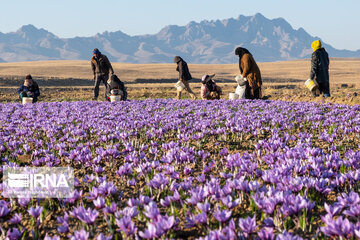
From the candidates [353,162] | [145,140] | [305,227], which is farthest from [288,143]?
[305,227]

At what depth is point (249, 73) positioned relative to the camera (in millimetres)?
16922

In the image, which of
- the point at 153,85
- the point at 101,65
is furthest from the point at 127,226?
the point at 153,85

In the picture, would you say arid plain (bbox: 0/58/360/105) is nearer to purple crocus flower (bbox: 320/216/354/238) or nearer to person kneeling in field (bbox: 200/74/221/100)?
person kneeling in field (bbox: 200/74/221/100)

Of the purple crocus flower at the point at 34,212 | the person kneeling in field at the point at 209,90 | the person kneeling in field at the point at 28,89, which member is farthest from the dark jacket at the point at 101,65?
the purple crocus flower at the point at 34,212

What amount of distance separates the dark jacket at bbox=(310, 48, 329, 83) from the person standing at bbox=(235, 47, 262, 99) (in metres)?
2.40

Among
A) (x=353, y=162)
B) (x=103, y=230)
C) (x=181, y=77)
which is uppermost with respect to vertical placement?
(x=181, y=77)

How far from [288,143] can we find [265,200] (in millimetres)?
4295

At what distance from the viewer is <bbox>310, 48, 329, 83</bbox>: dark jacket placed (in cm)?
1650

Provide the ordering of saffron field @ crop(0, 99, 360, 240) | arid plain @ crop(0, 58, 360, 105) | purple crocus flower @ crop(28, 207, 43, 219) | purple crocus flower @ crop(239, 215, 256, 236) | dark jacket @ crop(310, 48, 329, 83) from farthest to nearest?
arid plain @ crop(0, 58, 360, 105)
dark jacket @ crop(310, 48, 329, 83)
purple crocus flower @ crop(28, 207, 43, 219)
saffron field @ crop(0, 99, 360, 240)
purple crocus flower @ crop(239, 215, 256, 236)

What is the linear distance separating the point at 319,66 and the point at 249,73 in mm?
3081

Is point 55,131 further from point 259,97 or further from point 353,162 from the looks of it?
point 259,97

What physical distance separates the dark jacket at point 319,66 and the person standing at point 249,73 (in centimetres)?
240

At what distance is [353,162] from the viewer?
5.04 metres

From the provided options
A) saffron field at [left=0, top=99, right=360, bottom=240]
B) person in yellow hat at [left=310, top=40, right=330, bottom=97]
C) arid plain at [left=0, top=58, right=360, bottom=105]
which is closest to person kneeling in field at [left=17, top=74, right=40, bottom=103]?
arid plain at [left=0, top=58, right=360, bottom=105]
